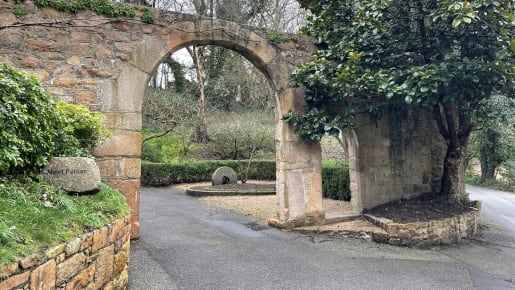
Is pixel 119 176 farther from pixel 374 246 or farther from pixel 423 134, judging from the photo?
pixel 423 134

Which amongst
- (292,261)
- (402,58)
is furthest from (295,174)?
(402,58)

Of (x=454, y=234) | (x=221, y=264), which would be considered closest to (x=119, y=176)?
(x=221, y=264)

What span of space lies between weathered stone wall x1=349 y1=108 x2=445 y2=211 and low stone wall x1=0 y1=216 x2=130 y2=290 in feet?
17.0

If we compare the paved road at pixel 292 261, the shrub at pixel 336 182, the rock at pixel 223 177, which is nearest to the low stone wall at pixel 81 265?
the paved road at pixel 292 261

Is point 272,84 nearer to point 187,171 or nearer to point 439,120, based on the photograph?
point 439,120

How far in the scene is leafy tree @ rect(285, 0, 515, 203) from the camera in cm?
516

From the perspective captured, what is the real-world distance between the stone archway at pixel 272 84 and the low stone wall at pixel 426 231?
1174 millimetres

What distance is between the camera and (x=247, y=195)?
1101 cm

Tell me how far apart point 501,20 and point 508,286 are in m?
3.68

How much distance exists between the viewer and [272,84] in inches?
249

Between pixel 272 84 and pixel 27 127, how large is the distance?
4.21 metres

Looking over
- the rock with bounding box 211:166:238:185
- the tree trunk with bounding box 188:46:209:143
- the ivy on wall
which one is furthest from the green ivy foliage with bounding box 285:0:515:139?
the tree trunk with bounding box 188:46:209:143

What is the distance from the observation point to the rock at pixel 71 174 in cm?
294

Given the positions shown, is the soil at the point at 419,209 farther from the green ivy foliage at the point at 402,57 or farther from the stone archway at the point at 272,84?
the green ivy foliage at the point at 402,57
